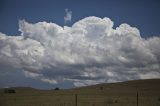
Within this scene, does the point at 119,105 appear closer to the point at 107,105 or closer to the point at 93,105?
the point at 107,105

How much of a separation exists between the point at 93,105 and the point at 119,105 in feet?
12.5

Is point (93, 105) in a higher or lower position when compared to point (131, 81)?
lower

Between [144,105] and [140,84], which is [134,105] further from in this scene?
[140,84]

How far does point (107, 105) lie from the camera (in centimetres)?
3541

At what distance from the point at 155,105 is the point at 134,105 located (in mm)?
2217

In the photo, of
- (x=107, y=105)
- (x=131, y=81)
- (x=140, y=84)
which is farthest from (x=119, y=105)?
(x=131, y=81)

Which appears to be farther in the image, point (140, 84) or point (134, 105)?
point (140, 84)

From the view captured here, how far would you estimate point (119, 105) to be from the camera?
3578 centimetres

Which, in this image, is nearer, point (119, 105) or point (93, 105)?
point (93, 105)

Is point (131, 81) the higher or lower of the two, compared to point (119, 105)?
higher

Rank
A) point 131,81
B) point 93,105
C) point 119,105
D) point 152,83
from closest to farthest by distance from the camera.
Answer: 1. point 93,105
2. point 119,105
3. point 152,83
4. point 131,81

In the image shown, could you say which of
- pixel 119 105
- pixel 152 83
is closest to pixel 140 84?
pixel 152 83

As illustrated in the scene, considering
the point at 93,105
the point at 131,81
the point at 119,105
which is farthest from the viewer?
the point at 131,81

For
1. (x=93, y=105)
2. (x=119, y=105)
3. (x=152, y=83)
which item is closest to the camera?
(x=93, y=105)
